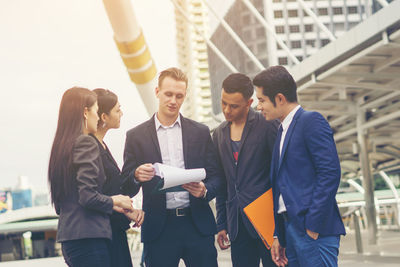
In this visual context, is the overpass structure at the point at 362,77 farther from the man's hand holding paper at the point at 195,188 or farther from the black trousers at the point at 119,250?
the black trousers at the point at 119,250

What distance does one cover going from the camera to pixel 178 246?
12.5ft

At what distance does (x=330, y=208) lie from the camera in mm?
3236

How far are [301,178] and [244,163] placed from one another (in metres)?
0.68

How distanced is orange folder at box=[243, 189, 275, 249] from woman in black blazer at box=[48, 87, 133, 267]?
2.56 ft

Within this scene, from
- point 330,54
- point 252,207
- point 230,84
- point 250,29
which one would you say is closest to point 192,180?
point 252,207

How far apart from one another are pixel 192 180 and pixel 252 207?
41 cm

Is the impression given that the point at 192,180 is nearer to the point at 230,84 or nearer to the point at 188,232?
the point at 188,232

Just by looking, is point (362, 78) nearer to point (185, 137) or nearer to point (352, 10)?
point (185, 137)

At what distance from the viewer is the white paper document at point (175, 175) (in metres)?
3.50

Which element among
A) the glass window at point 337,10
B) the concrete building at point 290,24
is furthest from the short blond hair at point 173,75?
the glass window at point 337,10

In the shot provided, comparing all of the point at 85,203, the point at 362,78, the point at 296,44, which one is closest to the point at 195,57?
the point at 296,44

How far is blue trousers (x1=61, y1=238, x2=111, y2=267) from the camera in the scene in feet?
11.1

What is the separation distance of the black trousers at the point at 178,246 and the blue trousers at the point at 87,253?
1.36ft

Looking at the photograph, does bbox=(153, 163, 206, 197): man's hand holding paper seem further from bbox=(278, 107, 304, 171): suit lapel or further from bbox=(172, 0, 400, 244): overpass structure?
bbox=(172, 0, 400, 244): overpass structure
